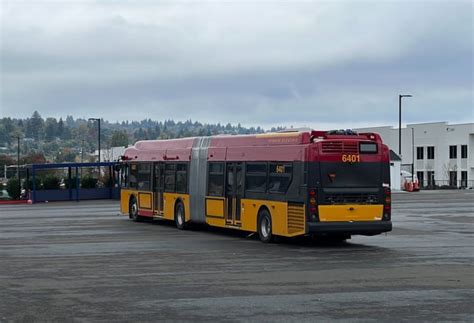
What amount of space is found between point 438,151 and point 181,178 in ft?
274

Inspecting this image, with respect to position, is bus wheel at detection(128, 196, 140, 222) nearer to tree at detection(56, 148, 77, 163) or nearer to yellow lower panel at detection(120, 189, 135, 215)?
yellow lower panel at detection(120, 189, 135, 215)

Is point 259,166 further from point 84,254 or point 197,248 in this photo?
point 84,254

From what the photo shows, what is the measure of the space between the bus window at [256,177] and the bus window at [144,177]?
848 cm

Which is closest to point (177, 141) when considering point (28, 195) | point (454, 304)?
point (454, 304)

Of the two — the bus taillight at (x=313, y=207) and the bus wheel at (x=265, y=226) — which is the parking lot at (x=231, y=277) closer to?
the bus wheel at (x=265, y=226)

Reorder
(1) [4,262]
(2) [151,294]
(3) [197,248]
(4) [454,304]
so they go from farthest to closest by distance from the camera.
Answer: (3) [197,248] < (1) [4,262] < (2) [151,294] < (4) [454,304]

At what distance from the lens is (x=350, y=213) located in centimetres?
2231

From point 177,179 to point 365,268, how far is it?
13.9m

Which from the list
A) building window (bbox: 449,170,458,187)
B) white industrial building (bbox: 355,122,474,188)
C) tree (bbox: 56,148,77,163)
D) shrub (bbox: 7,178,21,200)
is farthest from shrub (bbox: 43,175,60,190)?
tree (bbox: 56,148,77,163)

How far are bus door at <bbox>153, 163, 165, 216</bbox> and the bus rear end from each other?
10.5 metres

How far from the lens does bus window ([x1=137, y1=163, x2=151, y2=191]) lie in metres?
33.2

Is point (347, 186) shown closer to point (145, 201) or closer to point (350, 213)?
point (350, 213)

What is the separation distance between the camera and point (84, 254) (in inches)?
822

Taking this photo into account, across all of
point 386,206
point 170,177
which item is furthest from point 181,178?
point 386,206
